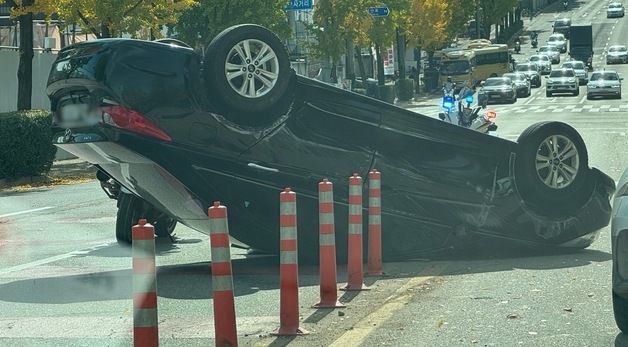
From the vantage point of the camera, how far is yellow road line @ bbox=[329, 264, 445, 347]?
27.2 ft

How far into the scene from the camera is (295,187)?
1177 centimetres

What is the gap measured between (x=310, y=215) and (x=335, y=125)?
91 centimetres

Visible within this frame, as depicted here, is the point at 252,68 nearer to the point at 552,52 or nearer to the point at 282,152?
the point at 282,152

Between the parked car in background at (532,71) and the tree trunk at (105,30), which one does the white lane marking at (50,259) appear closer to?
the tree trunk at (105,30)

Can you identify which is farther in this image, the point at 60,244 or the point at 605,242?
the point at 60,244

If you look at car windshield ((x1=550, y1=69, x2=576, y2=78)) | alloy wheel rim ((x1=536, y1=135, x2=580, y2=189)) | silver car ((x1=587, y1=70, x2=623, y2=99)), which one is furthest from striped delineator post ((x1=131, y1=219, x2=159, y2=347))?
car windshield ((x1=550, y1=69, x2=576, y2=78))

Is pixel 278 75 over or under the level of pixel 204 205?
over

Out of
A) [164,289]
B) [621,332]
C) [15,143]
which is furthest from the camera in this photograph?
[15,143]

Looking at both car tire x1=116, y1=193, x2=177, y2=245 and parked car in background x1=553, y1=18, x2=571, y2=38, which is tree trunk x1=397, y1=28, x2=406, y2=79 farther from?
car tire x1=116, y1=193, x2=177, y2=245

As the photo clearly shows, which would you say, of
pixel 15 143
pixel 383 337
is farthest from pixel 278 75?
pixel 15 143

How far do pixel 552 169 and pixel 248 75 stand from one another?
343 cm

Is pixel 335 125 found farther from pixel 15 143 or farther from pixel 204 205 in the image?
pixel 15 143

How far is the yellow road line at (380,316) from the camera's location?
830 centimetres

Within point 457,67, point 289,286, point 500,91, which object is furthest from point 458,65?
point 289,286
